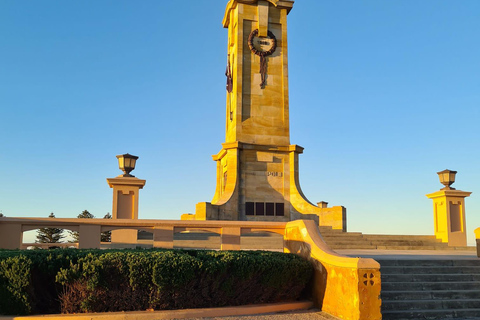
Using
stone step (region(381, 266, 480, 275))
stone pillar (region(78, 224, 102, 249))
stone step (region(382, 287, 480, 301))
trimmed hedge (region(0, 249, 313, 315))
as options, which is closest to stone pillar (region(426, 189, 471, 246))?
stone step (region(381, 266, 480, 275))

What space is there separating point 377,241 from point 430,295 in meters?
9.91

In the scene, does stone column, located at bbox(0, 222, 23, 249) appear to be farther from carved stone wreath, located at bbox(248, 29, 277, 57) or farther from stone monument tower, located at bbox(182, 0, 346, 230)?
carved stone wreath, located at bbox(248, 29, 277, 57)

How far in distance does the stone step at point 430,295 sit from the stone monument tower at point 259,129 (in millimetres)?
13224

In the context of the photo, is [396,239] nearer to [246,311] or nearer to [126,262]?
[246,311]

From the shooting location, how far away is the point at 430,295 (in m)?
10.8

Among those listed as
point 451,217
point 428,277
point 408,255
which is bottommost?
point 428,277

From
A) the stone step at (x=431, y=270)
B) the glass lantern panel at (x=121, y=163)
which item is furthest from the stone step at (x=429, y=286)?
the glass lantern panel at (x=121, y=163)

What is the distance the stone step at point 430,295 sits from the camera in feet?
34.8

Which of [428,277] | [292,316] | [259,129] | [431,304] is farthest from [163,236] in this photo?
[259,129]

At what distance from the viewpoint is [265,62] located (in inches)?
1094

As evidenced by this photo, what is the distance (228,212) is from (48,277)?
1591cm

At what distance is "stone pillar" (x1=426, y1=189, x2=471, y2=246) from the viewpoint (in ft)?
77.0

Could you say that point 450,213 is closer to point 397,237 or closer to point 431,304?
point 397,237

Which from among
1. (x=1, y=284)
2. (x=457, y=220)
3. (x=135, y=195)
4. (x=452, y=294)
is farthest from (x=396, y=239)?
(x=1, y=284)
